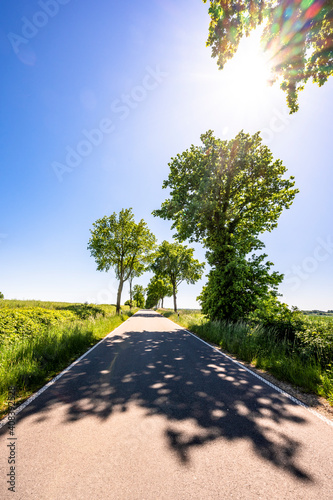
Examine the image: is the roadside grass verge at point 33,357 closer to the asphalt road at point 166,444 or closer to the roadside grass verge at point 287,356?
the asphalt road at point 166,444

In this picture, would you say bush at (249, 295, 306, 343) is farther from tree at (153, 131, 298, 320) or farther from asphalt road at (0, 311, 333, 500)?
asphalt road at (0, 311, 333, 500)

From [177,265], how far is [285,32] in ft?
99.2

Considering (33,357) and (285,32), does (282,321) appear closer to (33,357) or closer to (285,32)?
(33,357)

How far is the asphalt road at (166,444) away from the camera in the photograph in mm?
2033

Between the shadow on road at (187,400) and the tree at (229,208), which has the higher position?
the tree at (229,208)

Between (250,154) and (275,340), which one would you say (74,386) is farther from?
(250,154)

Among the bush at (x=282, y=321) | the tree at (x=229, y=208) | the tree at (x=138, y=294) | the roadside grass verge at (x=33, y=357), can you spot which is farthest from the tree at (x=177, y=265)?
the tree at (x=138, y=294)

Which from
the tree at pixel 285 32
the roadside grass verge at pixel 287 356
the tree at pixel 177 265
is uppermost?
the tree at pixel 285 32

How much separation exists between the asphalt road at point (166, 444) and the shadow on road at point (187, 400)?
0.06ft

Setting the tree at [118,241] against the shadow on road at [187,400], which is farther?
the tree at [118,241]

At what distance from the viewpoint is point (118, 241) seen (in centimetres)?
2444

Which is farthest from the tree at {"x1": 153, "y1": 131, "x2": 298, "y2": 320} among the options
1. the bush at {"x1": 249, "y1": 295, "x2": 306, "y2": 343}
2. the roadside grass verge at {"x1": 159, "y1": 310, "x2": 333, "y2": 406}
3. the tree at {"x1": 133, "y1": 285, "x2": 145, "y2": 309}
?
the tree at {"x1": 133, "y1": 285, "x2": 145, "y2": 309}

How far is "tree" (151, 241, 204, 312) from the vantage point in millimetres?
34656

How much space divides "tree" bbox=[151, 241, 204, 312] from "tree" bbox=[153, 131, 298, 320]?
17.7 meters
